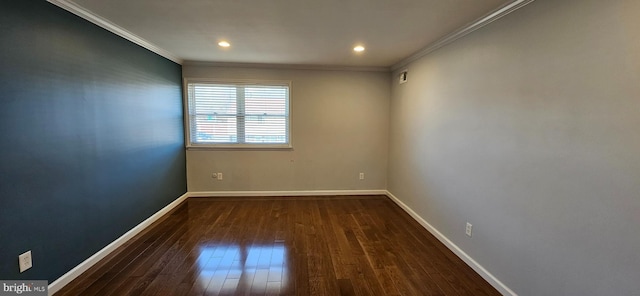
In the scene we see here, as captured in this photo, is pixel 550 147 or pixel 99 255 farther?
pixel 99 255

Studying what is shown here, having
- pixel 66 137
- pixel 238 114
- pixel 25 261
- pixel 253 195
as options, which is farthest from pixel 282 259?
pixel 238 114

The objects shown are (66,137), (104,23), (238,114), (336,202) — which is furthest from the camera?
(238,114)

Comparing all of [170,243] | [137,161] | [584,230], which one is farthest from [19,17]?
[584,230]

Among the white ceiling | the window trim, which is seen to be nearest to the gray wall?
the white ceiling

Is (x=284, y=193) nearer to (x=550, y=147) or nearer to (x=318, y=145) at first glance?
(x=318, y=145)

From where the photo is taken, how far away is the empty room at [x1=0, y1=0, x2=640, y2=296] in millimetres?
1508

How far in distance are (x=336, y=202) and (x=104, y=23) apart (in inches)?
141

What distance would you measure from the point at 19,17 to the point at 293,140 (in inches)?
128

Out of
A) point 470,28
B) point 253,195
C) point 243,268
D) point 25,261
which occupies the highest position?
point 470,28

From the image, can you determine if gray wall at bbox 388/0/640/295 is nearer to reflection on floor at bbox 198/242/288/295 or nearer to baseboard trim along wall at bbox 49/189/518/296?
baseboard trim along wall at bbox 49/189/518/296

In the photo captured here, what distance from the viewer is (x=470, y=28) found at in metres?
2.44

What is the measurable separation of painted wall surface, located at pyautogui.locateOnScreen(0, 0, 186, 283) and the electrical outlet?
0.03 metres

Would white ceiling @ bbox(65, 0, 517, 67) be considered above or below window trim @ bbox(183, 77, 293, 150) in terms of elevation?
above

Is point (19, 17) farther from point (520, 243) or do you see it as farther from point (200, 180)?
point (520, 243)
